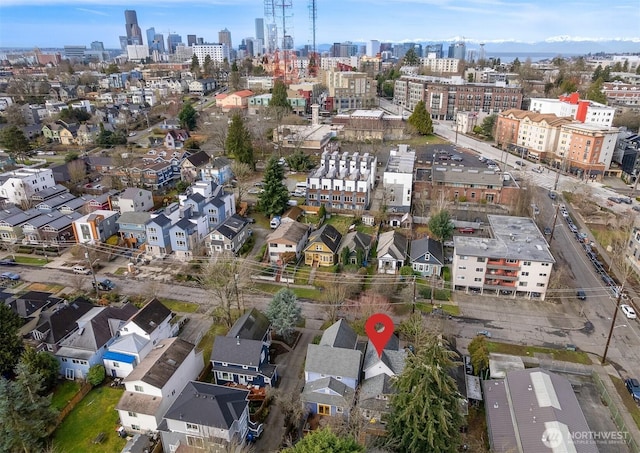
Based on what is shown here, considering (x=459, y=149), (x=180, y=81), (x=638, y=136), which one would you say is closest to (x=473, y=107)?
(x=459, y=149)

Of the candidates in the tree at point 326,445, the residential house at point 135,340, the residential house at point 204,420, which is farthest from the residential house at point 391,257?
the tree at point 326,445

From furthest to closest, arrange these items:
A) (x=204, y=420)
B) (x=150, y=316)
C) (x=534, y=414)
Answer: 1. (x=150, y=316)
2. (x=534, y=414)
3. (x=204, y=420)

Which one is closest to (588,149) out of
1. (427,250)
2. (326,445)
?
(427,250)

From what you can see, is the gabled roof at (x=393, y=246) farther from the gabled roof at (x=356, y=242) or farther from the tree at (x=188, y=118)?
the tree at (x=188, y=118)

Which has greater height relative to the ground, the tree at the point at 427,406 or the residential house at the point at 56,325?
the tree at the point at 427,406

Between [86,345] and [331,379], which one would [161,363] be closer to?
[86,345]

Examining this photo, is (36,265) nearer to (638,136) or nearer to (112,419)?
(112,419)
